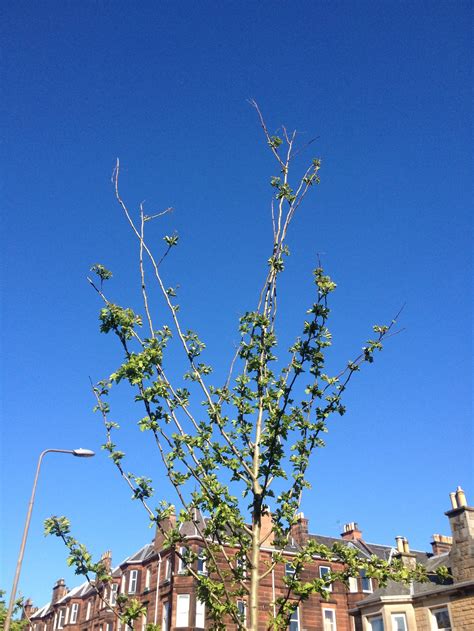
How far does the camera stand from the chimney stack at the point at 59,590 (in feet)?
215

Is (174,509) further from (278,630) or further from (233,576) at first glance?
(278,630)

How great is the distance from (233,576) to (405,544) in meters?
29.7

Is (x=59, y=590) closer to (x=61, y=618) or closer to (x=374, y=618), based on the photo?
(x=61, y=618)

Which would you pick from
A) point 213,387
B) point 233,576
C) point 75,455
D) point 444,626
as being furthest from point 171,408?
point 444,626

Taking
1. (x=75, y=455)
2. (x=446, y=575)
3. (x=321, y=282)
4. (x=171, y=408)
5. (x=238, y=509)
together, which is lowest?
(x=446, y=575)

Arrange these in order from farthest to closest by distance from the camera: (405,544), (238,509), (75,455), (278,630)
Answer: (405,544)
(75,455)
(238,509)
(278,630)

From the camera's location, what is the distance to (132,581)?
46062 millimetres

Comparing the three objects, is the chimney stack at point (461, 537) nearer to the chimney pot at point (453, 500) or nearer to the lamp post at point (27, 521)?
the chimney pot at point (453, 500)

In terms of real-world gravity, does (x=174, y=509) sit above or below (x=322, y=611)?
below

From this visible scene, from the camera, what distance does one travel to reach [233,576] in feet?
26.4

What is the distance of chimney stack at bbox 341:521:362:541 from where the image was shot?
49.6 meters

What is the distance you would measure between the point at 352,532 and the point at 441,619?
2094cm

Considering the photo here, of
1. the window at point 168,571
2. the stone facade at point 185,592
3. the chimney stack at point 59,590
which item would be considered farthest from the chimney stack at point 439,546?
the chimney stack at point 59,590

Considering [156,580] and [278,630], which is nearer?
[278,630]
